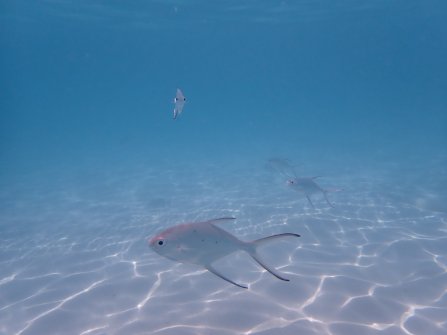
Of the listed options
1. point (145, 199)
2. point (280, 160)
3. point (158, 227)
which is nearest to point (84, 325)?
point (158, 227)

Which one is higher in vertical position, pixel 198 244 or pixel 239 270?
pixel 198 244

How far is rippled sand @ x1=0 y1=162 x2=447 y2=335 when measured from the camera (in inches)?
192

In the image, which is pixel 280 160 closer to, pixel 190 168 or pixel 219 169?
pixel 219 169

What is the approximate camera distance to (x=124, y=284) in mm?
6172

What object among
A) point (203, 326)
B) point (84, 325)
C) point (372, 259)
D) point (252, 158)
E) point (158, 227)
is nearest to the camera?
point (203, 326)

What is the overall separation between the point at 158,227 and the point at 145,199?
349cm

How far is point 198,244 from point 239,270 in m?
3.19

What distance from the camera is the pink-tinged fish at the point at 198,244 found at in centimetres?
347

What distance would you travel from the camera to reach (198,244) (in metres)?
3.53

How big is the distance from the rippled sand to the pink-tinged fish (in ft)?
5.37

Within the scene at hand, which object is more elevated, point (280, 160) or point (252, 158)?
point (252, 158)

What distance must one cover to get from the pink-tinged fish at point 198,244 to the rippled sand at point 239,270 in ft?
5.37

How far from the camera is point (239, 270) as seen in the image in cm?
644

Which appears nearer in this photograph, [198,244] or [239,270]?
[198,244]
